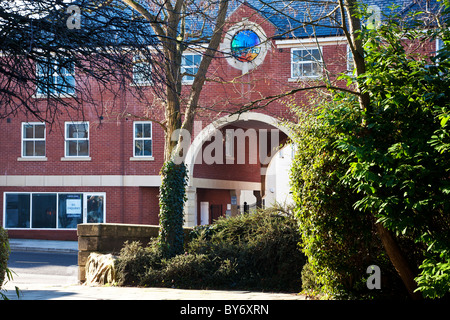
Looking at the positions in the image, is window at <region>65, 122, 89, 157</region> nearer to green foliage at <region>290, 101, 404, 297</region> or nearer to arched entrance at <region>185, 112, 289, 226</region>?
arched entrance at <region>185, 112, 289, 226</region>

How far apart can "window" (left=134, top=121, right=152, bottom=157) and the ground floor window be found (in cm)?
268

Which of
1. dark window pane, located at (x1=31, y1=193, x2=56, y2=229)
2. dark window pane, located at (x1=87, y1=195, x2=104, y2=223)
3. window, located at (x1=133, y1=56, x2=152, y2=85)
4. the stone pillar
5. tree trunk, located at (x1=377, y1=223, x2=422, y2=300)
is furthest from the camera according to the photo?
dark window pane, located at (x1=31, y1=193, x2=56, y2=229)

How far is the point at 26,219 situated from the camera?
95.5 ft

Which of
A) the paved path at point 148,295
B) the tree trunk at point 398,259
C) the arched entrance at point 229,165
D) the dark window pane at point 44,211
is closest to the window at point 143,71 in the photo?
the tree trunk at point 398,259

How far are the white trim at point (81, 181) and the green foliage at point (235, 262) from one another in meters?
13.8

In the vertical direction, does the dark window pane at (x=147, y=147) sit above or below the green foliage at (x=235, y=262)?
above

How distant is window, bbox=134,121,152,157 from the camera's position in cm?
2800

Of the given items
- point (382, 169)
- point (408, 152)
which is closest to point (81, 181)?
point (382, 169)

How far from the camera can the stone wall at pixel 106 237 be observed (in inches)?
599

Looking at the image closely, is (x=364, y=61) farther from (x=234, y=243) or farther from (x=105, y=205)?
(x=105, y=205)

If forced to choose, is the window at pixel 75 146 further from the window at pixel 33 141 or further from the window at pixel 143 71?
the window at pixel 143 71

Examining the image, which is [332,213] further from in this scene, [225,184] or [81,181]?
[225,184]

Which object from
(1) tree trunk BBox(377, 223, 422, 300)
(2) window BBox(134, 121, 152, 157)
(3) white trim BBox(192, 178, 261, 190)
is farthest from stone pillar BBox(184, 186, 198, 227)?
(1) tree trunk BBox(377, 223, 422, 300)

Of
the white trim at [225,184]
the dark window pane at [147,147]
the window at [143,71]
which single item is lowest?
the white trim at [225,184]
